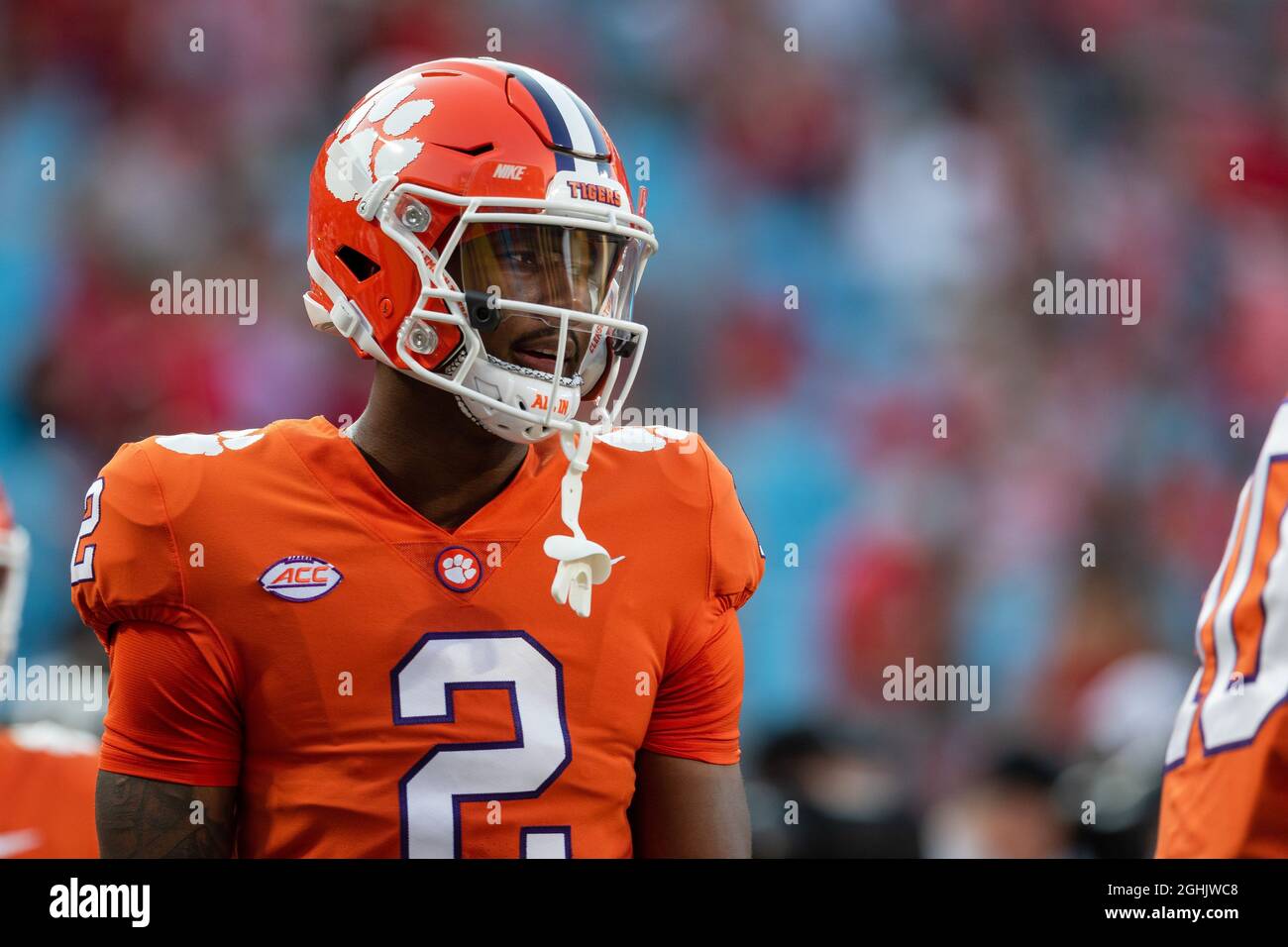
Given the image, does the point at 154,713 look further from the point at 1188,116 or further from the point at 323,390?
the point at 1188,116

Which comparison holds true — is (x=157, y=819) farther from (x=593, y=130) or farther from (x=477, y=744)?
(x=593, y=130)

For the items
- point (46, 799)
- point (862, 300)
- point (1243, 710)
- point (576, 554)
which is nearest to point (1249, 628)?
point (1243, 710)

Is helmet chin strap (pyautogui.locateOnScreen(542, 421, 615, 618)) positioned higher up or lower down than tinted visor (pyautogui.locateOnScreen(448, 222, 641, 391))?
lower down

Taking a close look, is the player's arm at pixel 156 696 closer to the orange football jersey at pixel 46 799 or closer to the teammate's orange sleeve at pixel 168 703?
the teammate's orange sleeve at pixel 168 703

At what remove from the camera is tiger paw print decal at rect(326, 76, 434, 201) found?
187cm

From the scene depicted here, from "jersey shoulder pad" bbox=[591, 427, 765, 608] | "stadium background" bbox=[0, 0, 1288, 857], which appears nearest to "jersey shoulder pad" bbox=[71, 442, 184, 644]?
"jersey shoulder pad" bbox=[591, 427, 765, 608]

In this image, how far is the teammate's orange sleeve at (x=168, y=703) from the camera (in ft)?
5.71

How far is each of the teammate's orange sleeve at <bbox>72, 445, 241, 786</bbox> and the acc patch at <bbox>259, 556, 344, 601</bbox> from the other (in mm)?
83

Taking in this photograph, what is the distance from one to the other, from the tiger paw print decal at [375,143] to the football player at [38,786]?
116cm

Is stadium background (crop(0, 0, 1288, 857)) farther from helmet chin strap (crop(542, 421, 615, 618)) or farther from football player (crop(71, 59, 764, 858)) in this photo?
helmet chin strap (crop(542, 421, 615, 618))

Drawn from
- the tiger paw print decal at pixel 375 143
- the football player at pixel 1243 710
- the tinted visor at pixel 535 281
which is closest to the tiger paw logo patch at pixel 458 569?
the tinted visor at pixel 535 281

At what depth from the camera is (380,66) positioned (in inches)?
186

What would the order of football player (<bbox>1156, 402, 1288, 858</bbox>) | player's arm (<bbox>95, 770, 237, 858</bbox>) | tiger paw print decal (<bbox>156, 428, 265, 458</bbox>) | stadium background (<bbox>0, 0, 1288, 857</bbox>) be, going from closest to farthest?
football player (<bbox>1156, 402, 1288, 858</bbox>) → player's arm (<bbox>95, 770, 237, 858</bbox>) → tiger paw print decal (<bbox>156, 428, 265, 458</bbox>) → stadium background (<bbox>0, 0, 1288, 857</bbox>)

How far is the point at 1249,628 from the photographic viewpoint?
4.07 ft
